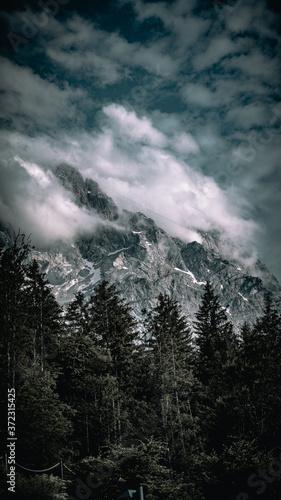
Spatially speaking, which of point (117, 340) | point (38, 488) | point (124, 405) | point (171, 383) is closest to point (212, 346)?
point (171, 383)

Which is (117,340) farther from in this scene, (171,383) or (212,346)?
(212,346)

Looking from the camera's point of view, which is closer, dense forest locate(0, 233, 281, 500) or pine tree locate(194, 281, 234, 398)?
dense forest locate(0, 233, 281, 500)

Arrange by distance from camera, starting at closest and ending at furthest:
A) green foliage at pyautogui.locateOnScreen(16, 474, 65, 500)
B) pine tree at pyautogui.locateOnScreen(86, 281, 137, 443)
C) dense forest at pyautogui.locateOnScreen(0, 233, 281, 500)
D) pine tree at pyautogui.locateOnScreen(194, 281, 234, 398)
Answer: green foliage at pyautogui.locateOnScreen(16, 474, 65, 500), dense forest at pyautogui.locateOnScreen(0, 233, 281, 500), pine tree at pyautogui.locateOnScreen(86, 281, 137, 443), pine tree at pyautogui.locateOnScreen(194, 281, 234, 398)

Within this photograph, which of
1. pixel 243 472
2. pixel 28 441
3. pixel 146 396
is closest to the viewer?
pixel 243 472

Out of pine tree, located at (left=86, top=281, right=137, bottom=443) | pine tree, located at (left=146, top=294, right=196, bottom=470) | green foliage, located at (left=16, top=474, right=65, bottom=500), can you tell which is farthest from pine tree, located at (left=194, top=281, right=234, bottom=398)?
green foliage, located at (left=16, top=474, right=65, bottom=500)

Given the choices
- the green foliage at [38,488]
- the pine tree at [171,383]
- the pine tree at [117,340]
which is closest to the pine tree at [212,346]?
the pine tree at [171,383]

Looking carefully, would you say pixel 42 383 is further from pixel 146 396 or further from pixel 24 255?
pixel 146 396

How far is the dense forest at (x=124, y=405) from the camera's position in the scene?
1135 centimetres

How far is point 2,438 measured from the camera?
13250mm

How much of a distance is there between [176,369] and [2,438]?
1430cm

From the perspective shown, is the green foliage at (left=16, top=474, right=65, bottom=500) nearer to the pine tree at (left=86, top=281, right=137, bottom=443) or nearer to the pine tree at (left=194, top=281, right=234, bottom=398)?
the pine tree at (left=86, top=281, right=137, bottom=443)

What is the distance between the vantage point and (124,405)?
21828mm

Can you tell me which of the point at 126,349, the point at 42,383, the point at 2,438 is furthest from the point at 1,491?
the point at 126,349

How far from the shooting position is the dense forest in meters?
11.4
